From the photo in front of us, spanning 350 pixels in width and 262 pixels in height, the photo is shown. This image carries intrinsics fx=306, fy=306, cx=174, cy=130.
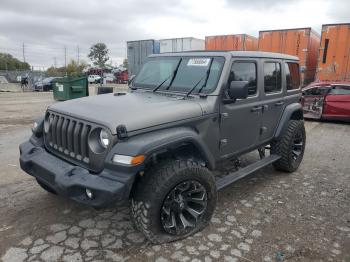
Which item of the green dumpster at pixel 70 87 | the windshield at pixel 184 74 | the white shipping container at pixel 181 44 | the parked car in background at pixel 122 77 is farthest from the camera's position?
the parked car in background at pixel 122 77

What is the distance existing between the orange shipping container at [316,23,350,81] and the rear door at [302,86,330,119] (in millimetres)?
2972

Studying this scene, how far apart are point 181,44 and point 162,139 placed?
48.2 feet

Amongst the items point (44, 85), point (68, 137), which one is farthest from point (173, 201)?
point (44, 85)

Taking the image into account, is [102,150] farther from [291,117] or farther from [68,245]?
[291,117]

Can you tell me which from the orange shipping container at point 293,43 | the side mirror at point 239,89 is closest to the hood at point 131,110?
the side mirror at point 239,89

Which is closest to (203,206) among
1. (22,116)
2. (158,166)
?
(158,166)

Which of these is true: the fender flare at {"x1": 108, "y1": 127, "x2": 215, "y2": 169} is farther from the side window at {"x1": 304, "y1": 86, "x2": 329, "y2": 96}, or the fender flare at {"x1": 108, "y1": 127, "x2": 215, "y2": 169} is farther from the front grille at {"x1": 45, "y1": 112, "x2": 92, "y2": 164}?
the side window at {"x1": 304, "y1": 86, "x2": 329, "y2": 96}

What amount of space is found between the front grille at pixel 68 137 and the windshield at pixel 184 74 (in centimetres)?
132

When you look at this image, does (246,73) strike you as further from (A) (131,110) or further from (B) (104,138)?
(B) (104,138)

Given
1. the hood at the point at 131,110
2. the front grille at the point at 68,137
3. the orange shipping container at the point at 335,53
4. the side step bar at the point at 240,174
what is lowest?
the side step bar at the point at 240,174

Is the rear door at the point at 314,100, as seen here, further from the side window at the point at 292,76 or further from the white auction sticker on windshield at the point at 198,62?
the white auction sticker on windshield at the point at 198,62

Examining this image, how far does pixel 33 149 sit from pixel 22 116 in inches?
Result: 341

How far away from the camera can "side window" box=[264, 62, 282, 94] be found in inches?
175

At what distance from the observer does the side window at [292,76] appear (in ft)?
16.6
